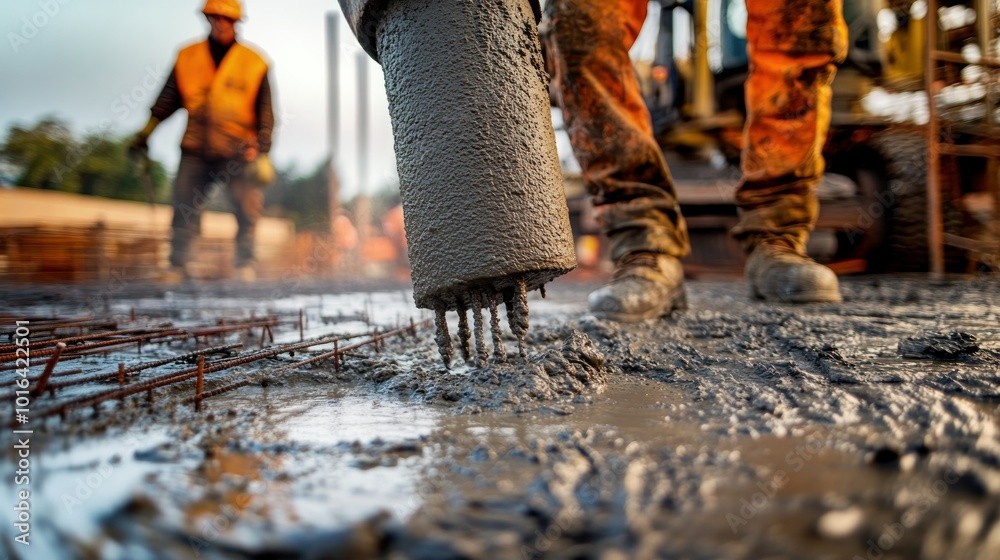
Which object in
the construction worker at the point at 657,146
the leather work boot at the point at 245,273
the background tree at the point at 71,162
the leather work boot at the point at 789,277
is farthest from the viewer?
the background tree at the point at 71,162

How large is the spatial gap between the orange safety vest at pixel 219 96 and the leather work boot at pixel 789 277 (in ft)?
19.3

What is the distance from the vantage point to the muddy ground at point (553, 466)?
1.68ft

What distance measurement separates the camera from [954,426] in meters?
0.73

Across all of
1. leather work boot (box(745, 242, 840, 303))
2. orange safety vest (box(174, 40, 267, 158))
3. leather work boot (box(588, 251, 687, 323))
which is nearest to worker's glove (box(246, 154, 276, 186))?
orange safety vest (box(174, 40, 267, 158))

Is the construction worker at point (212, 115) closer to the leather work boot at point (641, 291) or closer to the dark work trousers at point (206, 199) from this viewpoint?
the dark work trousers at point (206, 199)

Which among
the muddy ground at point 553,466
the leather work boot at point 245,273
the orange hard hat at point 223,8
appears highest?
the orange hard hat at point 223,8

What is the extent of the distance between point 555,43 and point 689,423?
160 centimetres

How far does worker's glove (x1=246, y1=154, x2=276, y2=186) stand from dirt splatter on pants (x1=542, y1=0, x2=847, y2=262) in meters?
5.92

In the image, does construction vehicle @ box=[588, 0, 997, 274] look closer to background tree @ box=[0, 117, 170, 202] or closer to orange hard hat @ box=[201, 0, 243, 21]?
orange hard hat @ box=[201, 0, 243, 21]

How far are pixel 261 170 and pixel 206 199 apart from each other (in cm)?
103

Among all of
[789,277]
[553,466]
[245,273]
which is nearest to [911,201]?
[789,277]

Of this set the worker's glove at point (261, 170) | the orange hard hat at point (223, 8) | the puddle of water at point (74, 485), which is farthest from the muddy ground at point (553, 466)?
the worker's glove at point (261, 170)

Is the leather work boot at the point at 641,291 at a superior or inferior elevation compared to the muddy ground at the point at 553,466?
superior

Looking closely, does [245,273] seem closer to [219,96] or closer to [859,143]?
[219,96]
